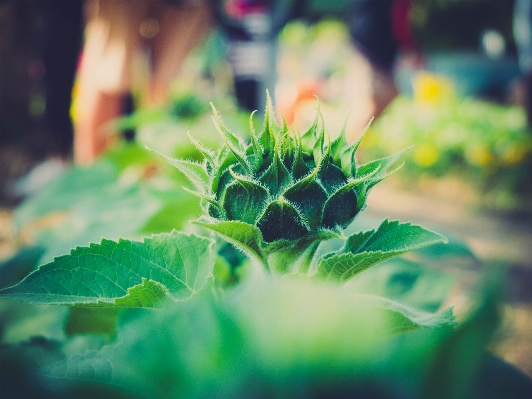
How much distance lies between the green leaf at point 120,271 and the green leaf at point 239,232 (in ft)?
0.12

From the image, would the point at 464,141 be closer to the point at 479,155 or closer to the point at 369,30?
the point at 479,155

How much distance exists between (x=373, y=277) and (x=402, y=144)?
4041 millimetres

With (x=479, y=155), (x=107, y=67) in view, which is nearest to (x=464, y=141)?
(x=479, y=155)

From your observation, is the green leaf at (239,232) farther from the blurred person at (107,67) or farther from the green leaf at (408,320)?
the blurred person at (107,67)

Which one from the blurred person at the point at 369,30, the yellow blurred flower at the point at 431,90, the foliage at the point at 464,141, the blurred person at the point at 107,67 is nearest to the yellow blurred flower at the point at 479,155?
the foliage at the point at 464,141

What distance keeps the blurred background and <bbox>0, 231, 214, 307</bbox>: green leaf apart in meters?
0.42

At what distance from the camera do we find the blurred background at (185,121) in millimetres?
1424

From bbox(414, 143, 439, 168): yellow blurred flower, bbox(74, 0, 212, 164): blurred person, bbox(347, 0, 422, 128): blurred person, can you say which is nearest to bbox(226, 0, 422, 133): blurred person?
bbox(347, 0, 422, 128): blurred person

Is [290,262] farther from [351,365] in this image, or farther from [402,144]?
[402,144]

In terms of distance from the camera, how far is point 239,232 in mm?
480

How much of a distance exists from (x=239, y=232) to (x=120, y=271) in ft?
0.44

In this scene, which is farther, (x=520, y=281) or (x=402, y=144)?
(x=402, y=144)

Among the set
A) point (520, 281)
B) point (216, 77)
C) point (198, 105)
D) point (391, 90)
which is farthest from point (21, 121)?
point (520, 281)

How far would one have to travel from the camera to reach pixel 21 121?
5238 mm
